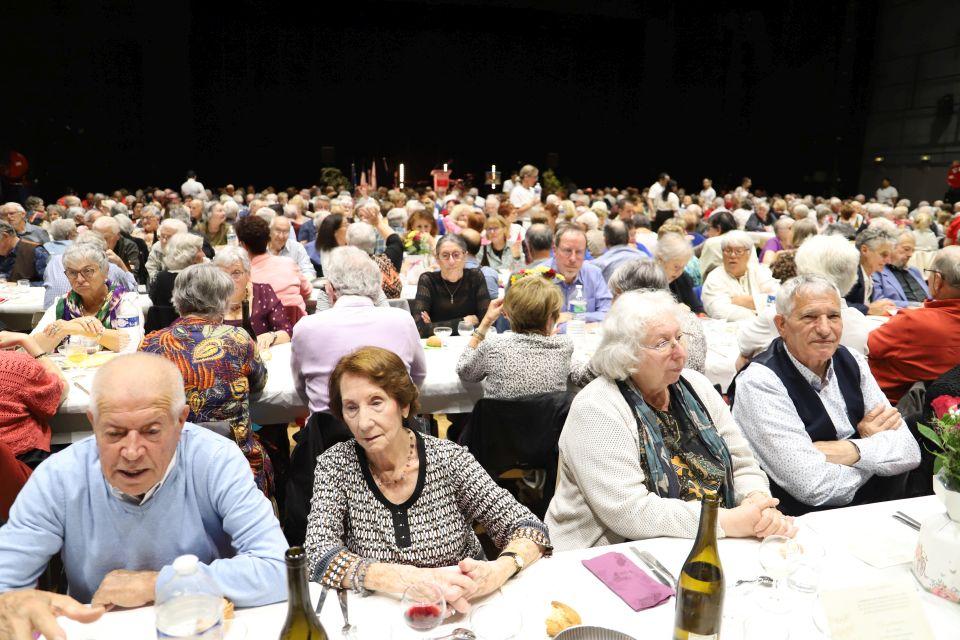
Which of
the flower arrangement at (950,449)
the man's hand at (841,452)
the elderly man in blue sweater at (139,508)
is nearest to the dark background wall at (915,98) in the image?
the man's hand at (841,452)

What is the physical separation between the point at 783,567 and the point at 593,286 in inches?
129

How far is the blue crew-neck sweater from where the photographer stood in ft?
5.06

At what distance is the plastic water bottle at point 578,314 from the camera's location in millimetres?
3924

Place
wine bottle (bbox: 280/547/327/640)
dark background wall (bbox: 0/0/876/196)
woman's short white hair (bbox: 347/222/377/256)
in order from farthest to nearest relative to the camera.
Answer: dark background wall (bbox: 0/0/876/196) → woman's short white hair (bbox: 347/222/377/256) → wine bottle (bbox: 280/547/327/640)

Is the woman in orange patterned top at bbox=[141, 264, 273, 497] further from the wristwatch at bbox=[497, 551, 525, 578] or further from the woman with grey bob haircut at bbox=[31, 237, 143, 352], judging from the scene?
the wristwatch at bbox=[497, 551, 525, 578]

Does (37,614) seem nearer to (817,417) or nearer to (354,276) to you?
(354,276)

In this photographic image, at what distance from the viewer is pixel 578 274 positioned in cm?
472

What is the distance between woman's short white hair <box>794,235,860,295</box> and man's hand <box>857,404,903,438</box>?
1.28 m

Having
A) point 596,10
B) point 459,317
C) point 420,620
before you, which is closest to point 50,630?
point 420,620

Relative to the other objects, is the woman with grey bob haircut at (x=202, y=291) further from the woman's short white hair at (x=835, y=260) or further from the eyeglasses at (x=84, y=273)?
the woman's short white hair at (x=835, y=260)

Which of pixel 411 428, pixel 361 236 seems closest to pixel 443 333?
pixel 361 236

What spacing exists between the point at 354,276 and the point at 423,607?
2.04 meters

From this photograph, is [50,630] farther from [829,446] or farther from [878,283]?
[878,283]

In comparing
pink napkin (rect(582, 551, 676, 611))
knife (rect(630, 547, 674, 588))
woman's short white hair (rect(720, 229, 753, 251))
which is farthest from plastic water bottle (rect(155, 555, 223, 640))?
woman's short white hair (rect(720, 229, 753, 251))
